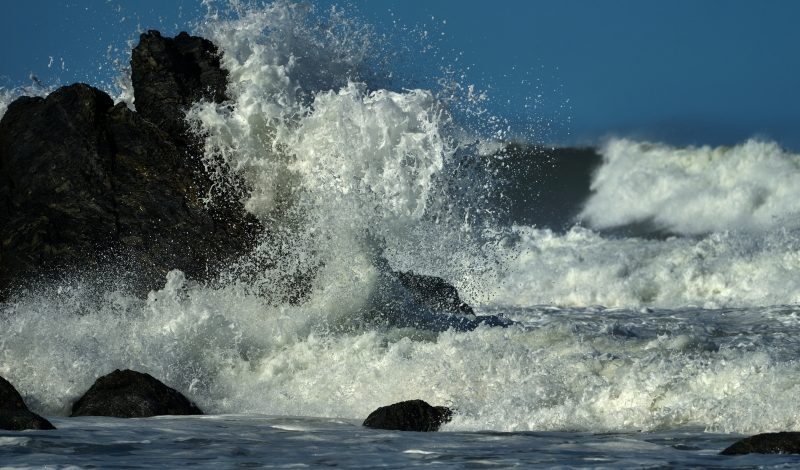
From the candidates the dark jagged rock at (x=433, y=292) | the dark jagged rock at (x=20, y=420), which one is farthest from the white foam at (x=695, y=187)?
the dark jagged rock at (x=20, y=420)

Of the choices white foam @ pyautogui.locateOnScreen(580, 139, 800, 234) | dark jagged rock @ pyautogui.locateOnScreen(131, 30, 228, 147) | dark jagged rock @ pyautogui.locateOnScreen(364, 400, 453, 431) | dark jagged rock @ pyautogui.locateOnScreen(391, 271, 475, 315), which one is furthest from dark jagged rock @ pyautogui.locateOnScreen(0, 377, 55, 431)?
white foam @ pyautogui.locateOnScreen(580, 139, 800, 234)

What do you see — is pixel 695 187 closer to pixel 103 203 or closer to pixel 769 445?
pixel 103 203

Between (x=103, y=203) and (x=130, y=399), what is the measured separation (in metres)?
4.06

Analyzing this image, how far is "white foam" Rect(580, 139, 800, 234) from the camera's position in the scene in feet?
87.4

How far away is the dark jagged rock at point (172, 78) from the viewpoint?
12414 mm

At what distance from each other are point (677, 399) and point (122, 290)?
587cm

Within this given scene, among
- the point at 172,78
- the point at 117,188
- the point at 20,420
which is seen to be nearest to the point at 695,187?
the point at 172,78

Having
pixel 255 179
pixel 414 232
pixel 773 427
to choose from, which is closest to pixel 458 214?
pixel 414 232

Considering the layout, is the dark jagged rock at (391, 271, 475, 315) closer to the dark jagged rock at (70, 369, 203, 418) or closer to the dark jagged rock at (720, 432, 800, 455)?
the dark jagged rock at (70, 369, 203, 418)

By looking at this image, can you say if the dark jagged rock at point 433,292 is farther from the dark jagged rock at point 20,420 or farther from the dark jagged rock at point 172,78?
the dark jagged rock at point 20,420

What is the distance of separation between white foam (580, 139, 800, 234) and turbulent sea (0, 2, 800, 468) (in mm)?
10032

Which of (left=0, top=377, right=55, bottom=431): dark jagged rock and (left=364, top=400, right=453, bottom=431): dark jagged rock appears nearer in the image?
(left=0, top=377, right=55, bottom=431): dark jagged rock

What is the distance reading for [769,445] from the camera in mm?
6453

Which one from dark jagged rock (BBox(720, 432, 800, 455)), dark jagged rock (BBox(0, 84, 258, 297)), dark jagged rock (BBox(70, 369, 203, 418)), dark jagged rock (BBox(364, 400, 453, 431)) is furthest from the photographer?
dark jagged rock (BBox(0, 84, 258, 297))
